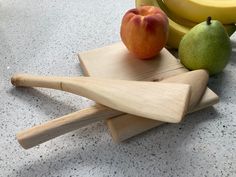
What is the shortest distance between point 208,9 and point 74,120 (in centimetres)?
37

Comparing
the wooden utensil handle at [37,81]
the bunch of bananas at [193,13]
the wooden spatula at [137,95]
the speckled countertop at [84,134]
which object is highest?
the bunch of bananas at [193,13]

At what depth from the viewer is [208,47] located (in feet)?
1.65

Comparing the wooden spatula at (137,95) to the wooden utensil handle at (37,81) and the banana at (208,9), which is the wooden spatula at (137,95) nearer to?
the wooden utensil handle at (37,81)

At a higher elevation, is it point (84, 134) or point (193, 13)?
point (193, 13)

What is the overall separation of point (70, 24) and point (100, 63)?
0.68 ft

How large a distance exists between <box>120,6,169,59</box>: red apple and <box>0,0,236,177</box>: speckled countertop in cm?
12

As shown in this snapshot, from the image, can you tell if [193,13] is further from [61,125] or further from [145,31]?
[61,125]

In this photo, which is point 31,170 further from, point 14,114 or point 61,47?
point 61,47

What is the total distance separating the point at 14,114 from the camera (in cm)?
49

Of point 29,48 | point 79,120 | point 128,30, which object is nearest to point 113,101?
point 79,120

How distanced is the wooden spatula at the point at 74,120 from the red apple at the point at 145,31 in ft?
0.27

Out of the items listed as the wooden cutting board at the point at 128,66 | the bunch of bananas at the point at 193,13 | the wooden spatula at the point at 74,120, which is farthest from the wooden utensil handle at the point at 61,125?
the bunch of bananas at the point at 193,13

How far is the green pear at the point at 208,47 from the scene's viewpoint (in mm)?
500

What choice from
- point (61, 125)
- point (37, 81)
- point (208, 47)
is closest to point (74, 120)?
point (61, 125)
